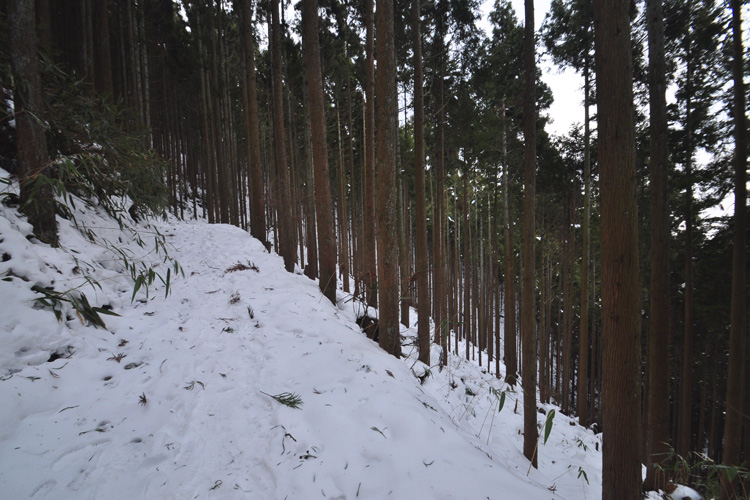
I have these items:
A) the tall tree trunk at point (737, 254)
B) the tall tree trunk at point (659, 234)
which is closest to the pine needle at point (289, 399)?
the tall tree trunk at point (659, 234)

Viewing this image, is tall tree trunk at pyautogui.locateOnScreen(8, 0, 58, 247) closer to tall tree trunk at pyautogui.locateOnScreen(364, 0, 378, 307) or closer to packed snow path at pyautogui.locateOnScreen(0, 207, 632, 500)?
packed snow path at pyautogui.locateOnScreen(0, 207, 632, 500)

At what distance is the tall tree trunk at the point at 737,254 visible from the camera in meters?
5.03

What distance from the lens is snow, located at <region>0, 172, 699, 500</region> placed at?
67.7 inches

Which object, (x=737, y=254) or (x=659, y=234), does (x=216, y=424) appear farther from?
(x=737, y=254)

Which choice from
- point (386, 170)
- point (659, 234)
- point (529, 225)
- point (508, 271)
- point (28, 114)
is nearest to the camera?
point (28, 114)

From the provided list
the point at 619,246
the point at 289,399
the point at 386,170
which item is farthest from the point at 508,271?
the point at 289,399

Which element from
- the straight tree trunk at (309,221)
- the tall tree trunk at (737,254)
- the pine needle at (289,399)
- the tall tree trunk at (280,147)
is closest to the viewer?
the pine needle at (289,399)

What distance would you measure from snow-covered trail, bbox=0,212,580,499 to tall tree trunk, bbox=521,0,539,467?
10.8 ft

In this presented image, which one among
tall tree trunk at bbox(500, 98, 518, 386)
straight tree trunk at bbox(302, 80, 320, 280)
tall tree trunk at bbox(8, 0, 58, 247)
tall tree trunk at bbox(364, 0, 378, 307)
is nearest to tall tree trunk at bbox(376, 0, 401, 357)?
tall tree trunk at bbox(364, 0, 378, 307)

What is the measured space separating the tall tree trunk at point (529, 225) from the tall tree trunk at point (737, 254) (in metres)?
3.41

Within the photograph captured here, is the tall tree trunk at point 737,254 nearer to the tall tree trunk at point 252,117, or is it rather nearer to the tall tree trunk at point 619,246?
the tall tree trunk at point 619,246

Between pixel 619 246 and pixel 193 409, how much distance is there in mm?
3758

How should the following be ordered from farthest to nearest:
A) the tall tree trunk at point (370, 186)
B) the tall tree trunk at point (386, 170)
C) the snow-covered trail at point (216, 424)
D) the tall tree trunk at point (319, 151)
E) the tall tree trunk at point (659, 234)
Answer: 1. the tall tree trunk at point (319, 151)
2. the tall tree trunk at point (370, 186)
3. the tall tree trunk at point (659, 234)
4. the tall tree trunk at point (386, 170)
5. the snow-covered trail at point (216, 424)

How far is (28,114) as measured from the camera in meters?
3.10
